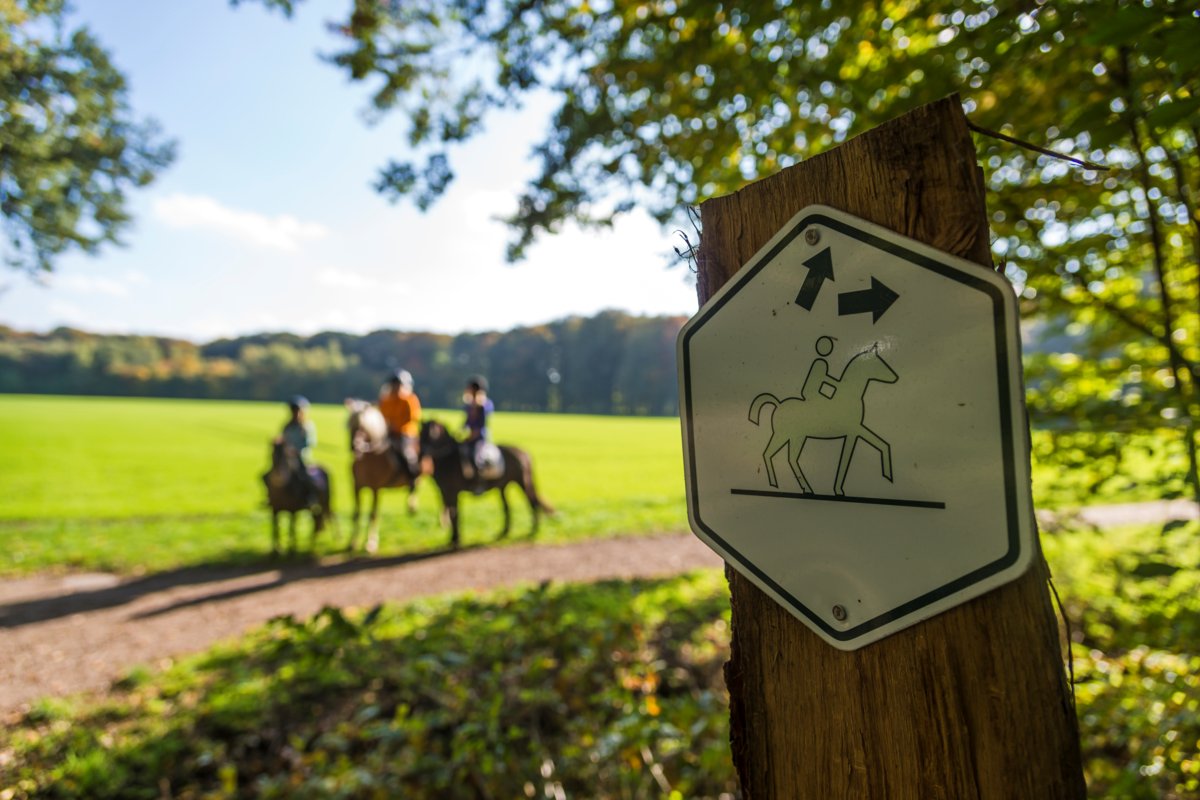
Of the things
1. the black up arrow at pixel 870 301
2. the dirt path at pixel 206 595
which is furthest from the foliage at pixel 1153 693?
the dirt path at pixel 206 595

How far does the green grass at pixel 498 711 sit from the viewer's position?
2066 millimetres

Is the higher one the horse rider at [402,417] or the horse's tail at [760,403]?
the horse's tail at [760,403]

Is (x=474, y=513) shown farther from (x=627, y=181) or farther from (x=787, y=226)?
(x=787, y=226)

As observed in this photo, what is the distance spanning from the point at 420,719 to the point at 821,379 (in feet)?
9.71

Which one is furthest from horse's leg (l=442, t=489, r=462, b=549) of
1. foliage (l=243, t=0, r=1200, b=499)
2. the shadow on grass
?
foliage (l=243, t=0, r=1200, b=499)

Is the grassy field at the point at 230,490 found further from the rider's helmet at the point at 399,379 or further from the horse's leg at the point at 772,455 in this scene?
the rider's helmet at the point at 399,379

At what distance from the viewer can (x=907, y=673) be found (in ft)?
2.67

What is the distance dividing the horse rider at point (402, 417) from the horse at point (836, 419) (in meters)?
9.77

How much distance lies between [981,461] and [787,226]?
0.45 metres

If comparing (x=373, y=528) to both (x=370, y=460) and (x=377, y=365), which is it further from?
(x=377, y=365)

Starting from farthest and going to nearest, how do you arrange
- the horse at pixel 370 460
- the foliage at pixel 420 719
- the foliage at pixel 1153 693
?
the horse at pixel 370 460 < the foliage at pixel 420 719 < the foliage at pixel 1153 693

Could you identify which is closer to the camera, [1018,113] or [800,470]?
[800,470]

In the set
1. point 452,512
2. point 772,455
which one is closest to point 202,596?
point 452,512

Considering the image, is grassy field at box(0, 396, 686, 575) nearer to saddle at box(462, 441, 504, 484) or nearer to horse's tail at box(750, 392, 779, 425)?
saddle at box(462, 441, 504, 484)
